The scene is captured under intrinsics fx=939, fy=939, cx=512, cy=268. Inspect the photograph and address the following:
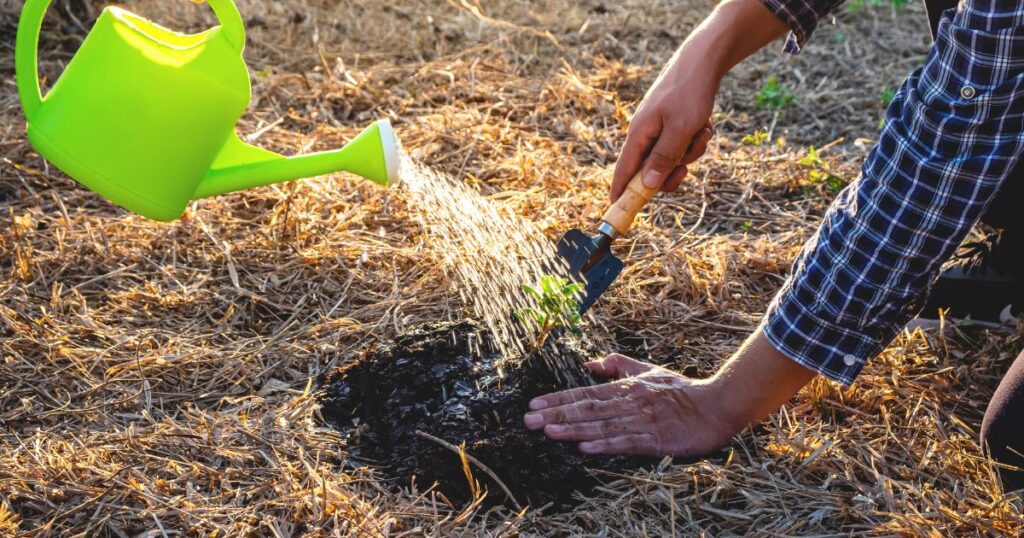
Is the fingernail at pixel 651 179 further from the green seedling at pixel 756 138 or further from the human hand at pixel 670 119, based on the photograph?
the green seedling at pixel 756 138

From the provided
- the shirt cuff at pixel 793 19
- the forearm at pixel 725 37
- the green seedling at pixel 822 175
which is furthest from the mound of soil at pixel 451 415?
the green seedling at pixel 822 175

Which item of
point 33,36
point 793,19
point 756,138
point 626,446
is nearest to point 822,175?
point 756,138

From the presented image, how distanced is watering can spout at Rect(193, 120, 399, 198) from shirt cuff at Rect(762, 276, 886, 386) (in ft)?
2.50

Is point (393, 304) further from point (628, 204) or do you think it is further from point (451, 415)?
point (628, 204)

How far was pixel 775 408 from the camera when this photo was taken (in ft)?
5.60

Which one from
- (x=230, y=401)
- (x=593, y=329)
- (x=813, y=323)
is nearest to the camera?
(x=813, y=323)

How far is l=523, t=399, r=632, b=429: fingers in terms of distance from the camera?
1.76 metres

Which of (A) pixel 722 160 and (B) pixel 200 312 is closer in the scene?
(B) pixel 200 312

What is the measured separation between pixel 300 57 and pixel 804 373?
8.45 ft

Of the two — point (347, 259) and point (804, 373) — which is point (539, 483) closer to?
point (804, 373)

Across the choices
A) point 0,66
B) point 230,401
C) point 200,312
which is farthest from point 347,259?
point 0,66

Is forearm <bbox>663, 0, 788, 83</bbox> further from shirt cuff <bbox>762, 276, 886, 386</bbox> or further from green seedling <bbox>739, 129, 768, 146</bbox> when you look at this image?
green seedling <bbox>739, 129, 768, 146</bbox>

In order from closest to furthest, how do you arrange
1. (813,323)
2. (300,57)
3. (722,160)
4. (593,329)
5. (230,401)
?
(813,323) → (230,401) → (593,329) → (722,160) → (300,57)

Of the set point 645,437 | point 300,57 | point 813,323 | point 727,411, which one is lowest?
point 300,57
